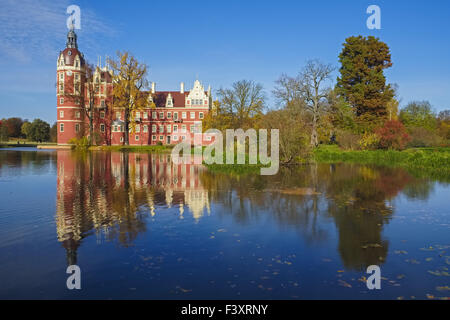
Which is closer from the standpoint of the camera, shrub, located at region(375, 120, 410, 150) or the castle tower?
shrub, located at region(375, 120, 410, 150)

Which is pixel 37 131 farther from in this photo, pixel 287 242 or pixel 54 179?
pixel 287 242

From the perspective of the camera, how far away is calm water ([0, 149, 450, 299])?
5457 millimetres

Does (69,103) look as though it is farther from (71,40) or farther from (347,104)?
(347,104)

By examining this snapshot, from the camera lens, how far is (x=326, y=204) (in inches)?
480

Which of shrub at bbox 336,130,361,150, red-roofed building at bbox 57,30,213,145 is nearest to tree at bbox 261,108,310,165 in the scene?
shrub at bbox 336,130,361,150

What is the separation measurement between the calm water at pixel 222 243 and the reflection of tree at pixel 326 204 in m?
0.04

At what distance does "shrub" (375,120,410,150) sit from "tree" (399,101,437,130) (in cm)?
1793

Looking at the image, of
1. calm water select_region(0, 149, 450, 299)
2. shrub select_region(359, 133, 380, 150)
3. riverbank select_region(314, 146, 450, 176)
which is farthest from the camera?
shrub select_region(359, 133, 380, 150)

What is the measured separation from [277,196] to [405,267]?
7.41 m

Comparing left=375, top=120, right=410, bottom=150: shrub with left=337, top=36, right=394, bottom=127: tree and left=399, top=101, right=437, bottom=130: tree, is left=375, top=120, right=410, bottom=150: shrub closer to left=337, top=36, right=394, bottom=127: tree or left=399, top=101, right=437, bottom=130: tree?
left=337, top=36, right=394, bottom=127: tree

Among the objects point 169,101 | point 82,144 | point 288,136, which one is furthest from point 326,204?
point 169,101

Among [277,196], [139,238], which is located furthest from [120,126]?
[139,238]

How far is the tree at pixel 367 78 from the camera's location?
155ft

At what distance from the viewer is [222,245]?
752 centimetres
